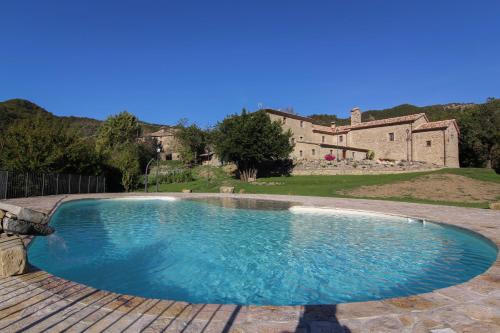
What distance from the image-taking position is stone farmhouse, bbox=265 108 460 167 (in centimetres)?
3656

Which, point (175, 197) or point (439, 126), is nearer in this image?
point (175, 197)

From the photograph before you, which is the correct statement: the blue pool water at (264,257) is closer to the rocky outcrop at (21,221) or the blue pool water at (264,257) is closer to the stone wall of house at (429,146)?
the rocky outcrop at (21,221)

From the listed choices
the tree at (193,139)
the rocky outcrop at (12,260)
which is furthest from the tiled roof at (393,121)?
the rocky outcrop at (12,260)

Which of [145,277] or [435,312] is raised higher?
[435,312]

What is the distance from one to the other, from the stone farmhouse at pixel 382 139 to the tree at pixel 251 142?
3784mm

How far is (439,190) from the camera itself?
20312 mm

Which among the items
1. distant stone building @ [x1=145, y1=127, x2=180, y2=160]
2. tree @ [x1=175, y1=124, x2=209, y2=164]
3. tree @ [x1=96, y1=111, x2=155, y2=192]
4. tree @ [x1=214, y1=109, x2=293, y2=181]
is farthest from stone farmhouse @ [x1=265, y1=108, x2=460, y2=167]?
distant stone building @ [x1=145, y1=127, x2=180, y2=160]

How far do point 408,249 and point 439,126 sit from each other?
33.9 meters

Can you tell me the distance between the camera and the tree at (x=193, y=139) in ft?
161

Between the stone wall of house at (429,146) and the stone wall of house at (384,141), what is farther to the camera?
the stone wall of house at (384,141)

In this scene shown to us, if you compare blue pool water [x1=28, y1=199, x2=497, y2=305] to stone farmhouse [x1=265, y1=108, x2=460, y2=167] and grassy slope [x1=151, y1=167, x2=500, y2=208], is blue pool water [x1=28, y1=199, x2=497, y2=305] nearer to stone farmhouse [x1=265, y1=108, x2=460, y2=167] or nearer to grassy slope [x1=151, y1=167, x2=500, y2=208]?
grassy slope [x1=151, y1=167, x2=500, y2=208]

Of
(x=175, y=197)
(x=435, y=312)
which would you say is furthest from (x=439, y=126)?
(x=435, y=312)

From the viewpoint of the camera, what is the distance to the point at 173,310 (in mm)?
3389

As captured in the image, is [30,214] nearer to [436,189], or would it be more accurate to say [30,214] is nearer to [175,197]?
[175,197]
